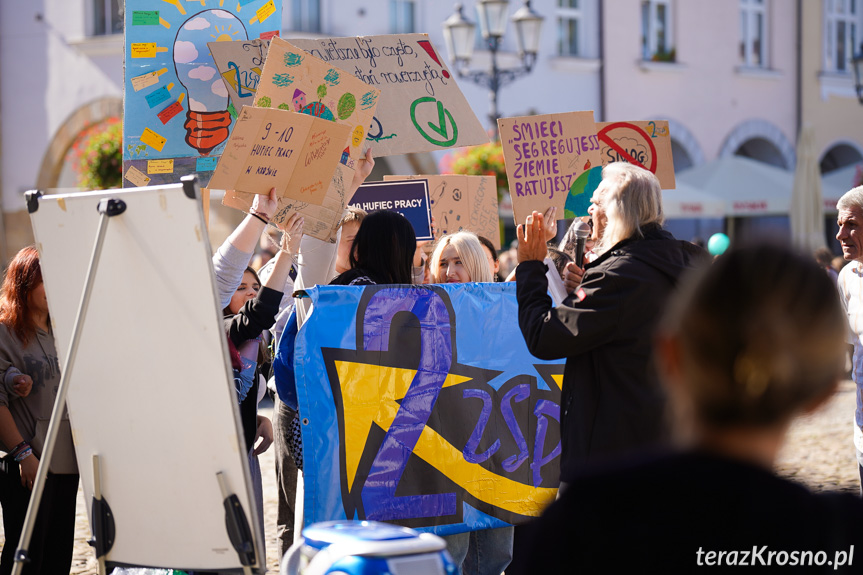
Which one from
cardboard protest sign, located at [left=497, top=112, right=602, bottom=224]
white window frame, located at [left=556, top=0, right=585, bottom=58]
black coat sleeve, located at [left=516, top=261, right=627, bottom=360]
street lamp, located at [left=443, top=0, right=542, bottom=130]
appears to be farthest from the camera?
white window frame, located at [left=556, top=0, right=585, bottom=58]

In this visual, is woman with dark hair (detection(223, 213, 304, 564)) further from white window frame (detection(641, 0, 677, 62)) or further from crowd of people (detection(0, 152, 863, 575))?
white window frame (detection(641, 0, 677, 62))

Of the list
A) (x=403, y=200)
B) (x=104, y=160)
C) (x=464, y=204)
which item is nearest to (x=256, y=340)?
(x=403, y=200)

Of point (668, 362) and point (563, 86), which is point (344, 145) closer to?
point (668, 362)

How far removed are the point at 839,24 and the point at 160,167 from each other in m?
21.2

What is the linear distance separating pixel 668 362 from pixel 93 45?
51.6ft

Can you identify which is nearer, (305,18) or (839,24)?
(305,18)

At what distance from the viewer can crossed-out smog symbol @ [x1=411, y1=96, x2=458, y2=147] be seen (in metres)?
4.44

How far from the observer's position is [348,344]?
139 inches

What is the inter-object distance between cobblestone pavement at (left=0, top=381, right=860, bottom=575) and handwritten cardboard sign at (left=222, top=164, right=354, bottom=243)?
6.08 feet

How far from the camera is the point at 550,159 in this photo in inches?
173

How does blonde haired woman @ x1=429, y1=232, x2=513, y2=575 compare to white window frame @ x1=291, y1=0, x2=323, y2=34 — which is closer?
blonde haired woman @ x1=429, y1=232, x2=513, y2=575

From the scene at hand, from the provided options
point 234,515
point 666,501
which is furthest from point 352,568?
point 666,501

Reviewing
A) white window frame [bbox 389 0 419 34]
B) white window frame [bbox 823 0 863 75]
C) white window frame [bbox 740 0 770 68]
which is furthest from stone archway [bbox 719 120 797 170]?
white window frame [bbox 389 0 419 34]
